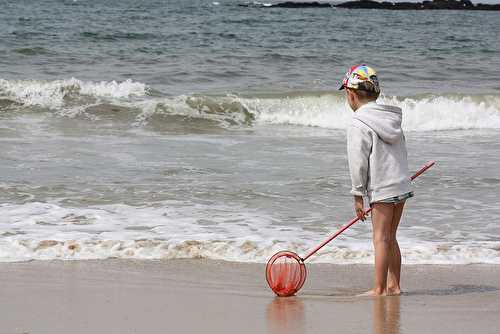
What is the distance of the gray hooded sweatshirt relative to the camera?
471cm

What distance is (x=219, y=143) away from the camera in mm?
11500

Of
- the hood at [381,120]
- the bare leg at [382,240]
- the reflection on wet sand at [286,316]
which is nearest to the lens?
the reflection on wet sand at [286,316]

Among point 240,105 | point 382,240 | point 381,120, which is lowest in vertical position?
point 240,105

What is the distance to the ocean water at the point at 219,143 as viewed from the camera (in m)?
6.52

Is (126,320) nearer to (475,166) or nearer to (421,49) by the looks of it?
(475,166)

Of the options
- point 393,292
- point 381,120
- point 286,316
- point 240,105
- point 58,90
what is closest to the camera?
point 286,316

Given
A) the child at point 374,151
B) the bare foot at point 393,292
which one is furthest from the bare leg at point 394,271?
the child at point 374,151

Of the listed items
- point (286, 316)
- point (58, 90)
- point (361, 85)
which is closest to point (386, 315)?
point (286, 316)

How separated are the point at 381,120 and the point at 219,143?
688cm

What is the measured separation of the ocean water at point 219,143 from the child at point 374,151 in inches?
50.2

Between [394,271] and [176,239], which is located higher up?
[394,271]

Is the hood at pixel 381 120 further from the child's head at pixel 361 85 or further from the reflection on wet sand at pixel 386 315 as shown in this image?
the reflection on wet sand at pixel 386 315

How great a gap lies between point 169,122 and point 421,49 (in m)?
14.1

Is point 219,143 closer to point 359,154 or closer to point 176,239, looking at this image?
point 176,239
